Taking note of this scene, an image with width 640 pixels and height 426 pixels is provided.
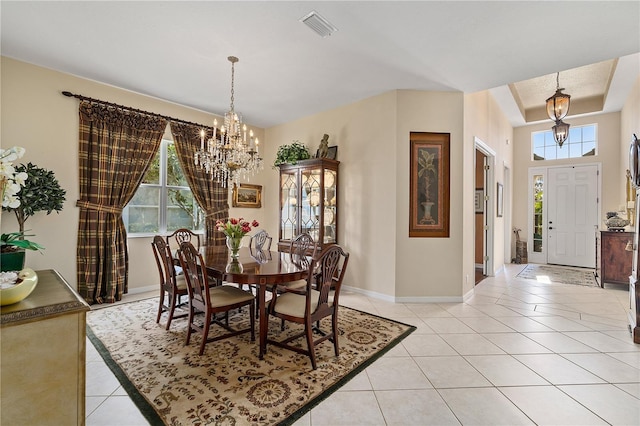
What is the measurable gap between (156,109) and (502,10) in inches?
178

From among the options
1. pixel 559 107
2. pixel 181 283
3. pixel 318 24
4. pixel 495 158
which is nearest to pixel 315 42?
pixel 318 24

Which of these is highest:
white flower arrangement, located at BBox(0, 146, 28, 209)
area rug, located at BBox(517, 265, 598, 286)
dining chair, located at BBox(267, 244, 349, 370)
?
white flower arrangement, located at BBox(0, 146, 28, 209)

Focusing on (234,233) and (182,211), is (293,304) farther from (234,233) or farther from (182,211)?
(182,211)

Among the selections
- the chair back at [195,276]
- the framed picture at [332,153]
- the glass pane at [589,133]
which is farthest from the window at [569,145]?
the chair back at [195,276]

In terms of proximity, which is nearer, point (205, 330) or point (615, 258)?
point (205, 330)

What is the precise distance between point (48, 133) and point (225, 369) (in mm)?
3613

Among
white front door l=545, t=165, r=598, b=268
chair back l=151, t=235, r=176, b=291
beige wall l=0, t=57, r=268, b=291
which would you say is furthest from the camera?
white front door l=545, t=165, r=598, b=268

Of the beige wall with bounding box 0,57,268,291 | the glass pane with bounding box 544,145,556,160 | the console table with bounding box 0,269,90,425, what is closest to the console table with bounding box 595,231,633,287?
the glass pane with bounding box 544,145,556,160

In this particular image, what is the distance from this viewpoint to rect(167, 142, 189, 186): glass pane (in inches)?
182

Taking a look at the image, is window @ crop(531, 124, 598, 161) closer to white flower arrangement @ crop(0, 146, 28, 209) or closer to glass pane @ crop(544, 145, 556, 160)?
glass pane @ crop(544, 145, 556, 160)

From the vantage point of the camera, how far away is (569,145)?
6582 mm

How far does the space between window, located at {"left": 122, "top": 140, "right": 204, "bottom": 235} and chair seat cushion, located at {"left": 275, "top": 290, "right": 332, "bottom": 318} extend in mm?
3007

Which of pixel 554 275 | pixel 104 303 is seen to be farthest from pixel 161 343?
pixel 554 275

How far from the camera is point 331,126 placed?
4.78 metres
